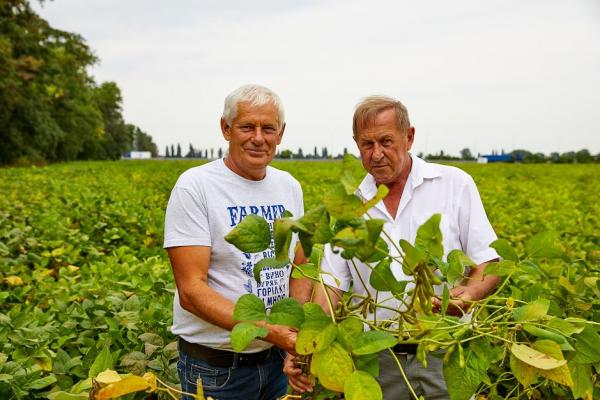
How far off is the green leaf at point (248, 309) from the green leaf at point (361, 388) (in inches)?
8.2

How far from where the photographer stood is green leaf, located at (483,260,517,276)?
4.13ft

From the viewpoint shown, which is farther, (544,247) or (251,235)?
(544,247)

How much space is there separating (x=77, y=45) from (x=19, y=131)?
8.23 meters

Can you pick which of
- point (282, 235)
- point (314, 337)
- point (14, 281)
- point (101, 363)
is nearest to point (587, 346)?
point (314, 337)

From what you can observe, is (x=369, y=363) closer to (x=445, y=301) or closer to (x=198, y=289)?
(x=445, y=301)

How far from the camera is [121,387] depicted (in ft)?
3.43

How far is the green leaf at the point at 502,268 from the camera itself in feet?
4.13

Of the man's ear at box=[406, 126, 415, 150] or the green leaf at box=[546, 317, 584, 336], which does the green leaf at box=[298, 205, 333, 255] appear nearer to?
the green leaf at box=[546, 317, 584, 336]

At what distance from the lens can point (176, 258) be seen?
1.83 meters

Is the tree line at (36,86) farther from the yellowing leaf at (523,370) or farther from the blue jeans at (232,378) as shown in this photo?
the yellowing leaf at (523,370)

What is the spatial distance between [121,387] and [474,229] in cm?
143

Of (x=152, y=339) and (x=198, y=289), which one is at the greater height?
(x=198, y=289)

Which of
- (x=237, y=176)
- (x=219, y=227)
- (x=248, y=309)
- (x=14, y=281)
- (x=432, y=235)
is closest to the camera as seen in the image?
(x=432, y=235)

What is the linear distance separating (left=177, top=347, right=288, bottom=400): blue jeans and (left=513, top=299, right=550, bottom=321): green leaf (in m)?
1.15
